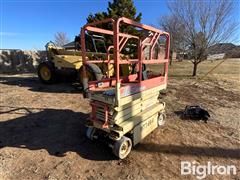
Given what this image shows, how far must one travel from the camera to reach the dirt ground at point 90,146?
8.27 ft

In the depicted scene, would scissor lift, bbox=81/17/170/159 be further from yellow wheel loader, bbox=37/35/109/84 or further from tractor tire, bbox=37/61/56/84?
tractor tire, bbox=37/61/56/84

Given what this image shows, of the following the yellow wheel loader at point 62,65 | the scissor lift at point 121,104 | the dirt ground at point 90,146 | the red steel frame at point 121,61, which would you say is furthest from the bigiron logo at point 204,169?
the yellow wheel loader at point 62,65

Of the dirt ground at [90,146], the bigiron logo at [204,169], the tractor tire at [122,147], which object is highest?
the tractor tire at [122,147]

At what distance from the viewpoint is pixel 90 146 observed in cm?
314

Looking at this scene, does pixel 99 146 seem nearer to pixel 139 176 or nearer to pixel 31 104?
pixel 139 176

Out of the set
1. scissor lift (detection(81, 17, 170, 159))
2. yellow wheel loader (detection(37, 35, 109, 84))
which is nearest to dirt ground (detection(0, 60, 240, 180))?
scissor lift (detection(81, 17, 170, 159))

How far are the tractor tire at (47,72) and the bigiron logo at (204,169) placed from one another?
663cm

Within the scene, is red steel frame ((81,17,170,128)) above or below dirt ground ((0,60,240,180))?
above

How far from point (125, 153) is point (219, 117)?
2899 mm

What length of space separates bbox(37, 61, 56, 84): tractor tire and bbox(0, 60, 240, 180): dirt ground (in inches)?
110

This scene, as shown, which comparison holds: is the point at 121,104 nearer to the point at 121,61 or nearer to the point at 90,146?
the point at 121,61

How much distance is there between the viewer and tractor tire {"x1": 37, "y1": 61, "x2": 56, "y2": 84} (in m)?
7.75

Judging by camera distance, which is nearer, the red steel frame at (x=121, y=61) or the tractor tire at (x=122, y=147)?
the red steel frame at (x=121, y=61)

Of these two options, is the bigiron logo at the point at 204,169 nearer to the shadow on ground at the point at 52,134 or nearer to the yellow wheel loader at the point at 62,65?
the shadow on ground at the point at 52,134
